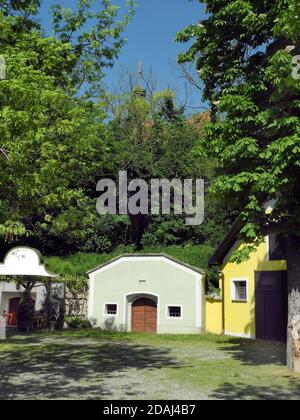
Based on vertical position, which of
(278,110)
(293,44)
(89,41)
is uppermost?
(89,41)

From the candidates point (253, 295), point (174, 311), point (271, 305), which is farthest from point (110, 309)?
point (271, 305)

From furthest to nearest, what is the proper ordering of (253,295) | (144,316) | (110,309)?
(110,309) → (144,316) → (253,295)

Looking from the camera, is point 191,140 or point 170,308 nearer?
point 170,308

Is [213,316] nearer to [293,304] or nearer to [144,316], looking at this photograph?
[144,316]

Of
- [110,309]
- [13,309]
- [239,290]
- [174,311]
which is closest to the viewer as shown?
[239,290]

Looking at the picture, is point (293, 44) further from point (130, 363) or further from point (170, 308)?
point (170, 308)

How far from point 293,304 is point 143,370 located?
4490 millimetres

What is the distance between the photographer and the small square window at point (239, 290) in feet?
75.3

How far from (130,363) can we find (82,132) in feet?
26.0

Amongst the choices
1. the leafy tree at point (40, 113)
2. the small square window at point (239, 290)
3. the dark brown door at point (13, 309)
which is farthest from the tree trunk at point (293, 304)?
the dark brown door at point (13, 309)

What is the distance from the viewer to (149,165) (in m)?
34.6

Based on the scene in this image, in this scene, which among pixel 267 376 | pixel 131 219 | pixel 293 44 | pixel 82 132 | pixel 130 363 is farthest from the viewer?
pixel 131 219

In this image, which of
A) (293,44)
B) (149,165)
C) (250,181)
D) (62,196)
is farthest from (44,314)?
(293,44)

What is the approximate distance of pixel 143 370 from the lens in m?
12.4
